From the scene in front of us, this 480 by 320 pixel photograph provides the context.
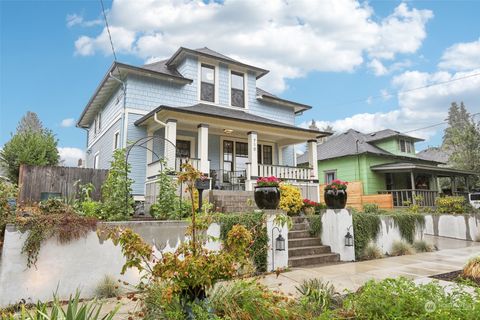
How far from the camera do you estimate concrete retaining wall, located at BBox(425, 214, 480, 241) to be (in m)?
11.7

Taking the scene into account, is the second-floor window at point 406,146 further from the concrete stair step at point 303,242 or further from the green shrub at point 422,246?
the concrete stair step at point 303,242

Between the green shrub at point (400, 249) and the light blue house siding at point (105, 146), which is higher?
the light blue house siding at point (105, 146)

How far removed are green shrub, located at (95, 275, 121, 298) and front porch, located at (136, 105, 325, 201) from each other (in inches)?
215

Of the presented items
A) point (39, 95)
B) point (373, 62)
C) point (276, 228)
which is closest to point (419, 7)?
point (373, 62)

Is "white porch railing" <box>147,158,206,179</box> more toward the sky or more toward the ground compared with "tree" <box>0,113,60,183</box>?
more toward the ground

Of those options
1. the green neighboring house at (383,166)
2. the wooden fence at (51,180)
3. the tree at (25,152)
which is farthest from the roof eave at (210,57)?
the green neighboring house at (383,166)

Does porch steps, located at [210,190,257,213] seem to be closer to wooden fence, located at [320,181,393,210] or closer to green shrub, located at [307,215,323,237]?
green shrub, located at [307,215,323,237]

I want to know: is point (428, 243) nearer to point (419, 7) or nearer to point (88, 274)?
point (419, 7)

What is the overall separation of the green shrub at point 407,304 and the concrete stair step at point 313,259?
10.7 ft

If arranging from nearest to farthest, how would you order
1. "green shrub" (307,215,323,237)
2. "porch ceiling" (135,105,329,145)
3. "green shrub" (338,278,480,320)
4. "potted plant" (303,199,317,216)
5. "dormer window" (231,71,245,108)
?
"green shrub" (338,278,480,320)
"green shrub" (307,215,323,237)
"potted plant" (303,199,317,216)
"porch ceiling" (135,105,329,145)
"dormer window" (231,71,245,108)

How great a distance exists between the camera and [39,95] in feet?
51.8

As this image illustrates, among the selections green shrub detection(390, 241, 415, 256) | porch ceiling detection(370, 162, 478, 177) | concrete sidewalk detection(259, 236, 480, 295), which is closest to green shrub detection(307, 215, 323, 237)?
concrete sidewalk detection(259, 236, 480, 295)

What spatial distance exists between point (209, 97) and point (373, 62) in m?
Answer: 8.94

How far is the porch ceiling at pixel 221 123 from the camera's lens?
10.4 m
